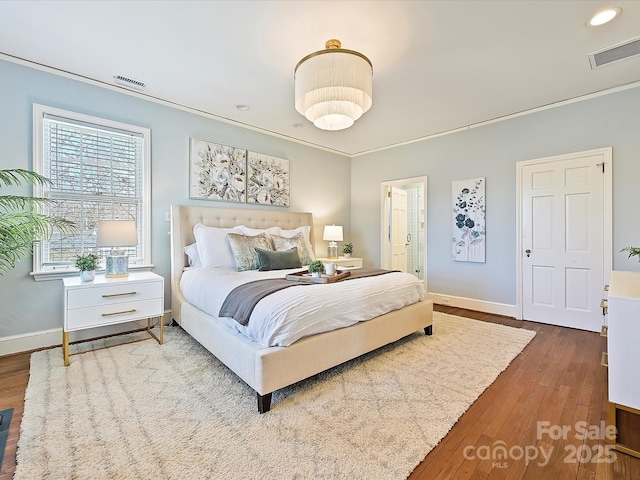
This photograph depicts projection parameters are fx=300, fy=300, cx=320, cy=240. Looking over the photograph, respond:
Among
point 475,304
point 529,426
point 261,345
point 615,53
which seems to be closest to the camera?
point 529,426

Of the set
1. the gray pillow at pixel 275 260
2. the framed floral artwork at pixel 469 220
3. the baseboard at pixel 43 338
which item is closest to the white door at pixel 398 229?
the framed floral artwork at pixel 469 220

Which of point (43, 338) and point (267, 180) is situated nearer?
point (43, 338)

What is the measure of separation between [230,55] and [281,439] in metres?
2.93

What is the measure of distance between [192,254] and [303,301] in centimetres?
205

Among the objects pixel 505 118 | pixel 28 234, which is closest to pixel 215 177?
pixel 28 234

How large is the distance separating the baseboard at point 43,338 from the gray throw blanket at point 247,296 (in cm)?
176

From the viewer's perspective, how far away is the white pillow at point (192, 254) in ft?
11.6

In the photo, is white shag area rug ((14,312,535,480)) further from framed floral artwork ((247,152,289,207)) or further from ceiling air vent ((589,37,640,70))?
ceiling air vent ((589,37,640,70))

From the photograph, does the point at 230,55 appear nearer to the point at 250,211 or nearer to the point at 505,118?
the point at 250,211

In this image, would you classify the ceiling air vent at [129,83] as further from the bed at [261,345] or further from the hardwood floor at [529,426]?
the hardwood floor at [529,426]

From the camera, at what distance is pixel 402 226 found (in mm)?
5918

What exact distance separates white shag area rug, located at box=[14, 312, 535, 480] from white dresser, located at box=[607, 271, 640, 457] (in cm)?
72

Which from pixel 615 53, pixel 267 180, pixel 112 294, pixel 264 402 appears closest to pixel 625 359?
pixel 264 402

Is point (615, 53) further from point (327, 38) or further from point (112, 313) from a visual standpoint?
point (112, 313)
